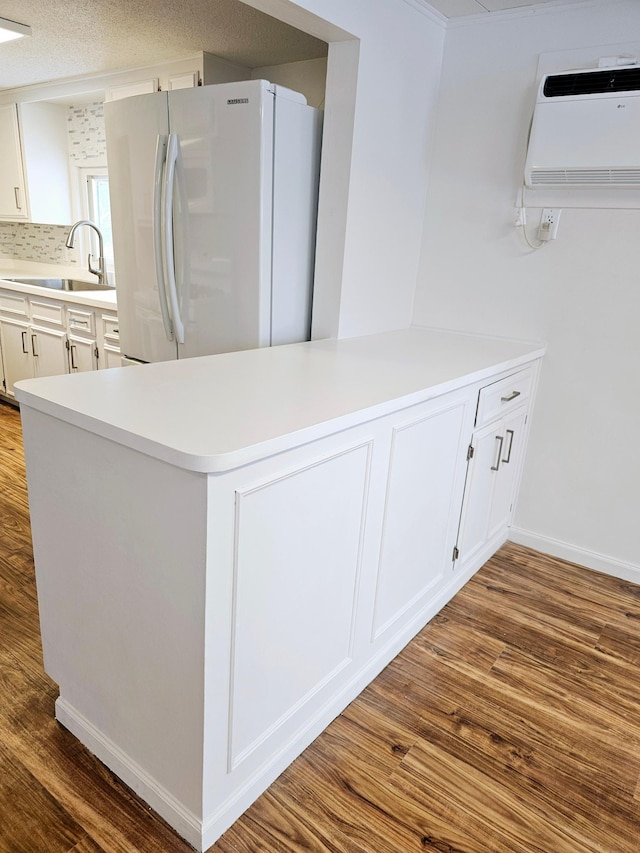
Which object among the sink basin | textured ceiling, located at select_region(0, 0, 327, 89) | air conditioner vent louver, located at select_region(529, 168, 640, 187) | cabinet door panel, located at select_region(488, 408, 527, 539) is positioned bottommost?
cabinet door panel, located at select_region(488, 408, 527, 539)

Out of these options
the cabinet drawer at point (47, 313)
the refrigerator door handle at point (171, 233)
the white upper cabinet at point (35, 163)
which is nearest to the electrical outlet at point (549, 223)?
the refrigerator door handle at point (171, 233)

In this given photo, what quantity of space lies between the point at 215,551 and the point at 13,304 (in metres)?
3.74

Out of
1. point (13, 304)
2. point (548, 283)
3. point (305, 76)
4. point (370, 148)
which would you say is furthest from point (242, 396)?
point (13, 304)

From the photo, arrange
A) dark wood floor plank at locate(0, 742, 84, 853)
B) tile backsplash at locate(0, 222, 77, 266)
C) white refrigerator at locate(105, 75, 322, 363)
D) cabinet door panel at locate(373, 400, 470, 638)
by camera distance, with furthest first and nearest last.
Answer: tile backsplash at locate(0, 222, 77, 266), white refrigerator at locate(105, 75, 322, 363), cabinet door panel at locate(373, 400, 470, 638), dark wood floor plank at locate(0, 742, 84, 853)

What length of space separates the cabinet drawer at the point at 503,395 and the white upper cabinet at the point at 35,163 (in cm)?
372

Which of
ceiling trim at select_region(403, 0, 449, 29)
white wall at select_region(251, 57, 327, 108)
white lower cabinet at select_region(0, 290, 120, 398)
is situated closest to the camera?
ceiling trim at select_region(403, 0, 449, 29)

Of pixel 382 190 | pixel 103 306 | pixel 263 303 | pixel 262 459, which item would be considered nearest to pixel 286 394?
pixel 262 459

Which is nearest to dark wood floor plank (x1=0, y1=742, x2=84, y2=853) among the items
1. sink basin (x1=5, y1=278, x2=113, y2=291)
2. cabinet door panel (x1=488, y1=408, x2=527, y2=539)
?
cabinet door panel (x1=488, y1=408, x2=527, y2=539)

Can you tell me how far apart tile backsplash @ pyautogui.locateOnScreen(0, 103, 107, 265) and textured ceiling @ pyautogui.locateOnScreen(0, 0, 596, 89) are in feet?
2.39

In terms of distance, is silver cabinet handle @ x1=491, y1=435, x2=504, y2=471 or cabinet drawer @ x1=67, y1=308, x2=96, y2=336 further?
cabinet drawer @ x1=67, y1=308, x2=96, y2=336

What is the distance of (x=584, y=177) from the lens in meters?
2.31

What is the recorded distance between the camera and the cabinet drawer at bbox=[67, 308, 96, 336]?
355 centimetres

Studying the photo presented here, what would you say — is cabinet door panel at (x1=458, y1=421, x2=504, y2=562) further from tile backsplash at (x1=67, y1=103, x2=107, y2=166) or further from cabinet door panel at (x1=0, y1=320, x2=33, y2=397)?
tile backsplash at (x1=67, y1=103, x2=107, y2=166)

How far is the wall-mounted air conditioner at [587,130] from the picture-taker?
2.15 m
